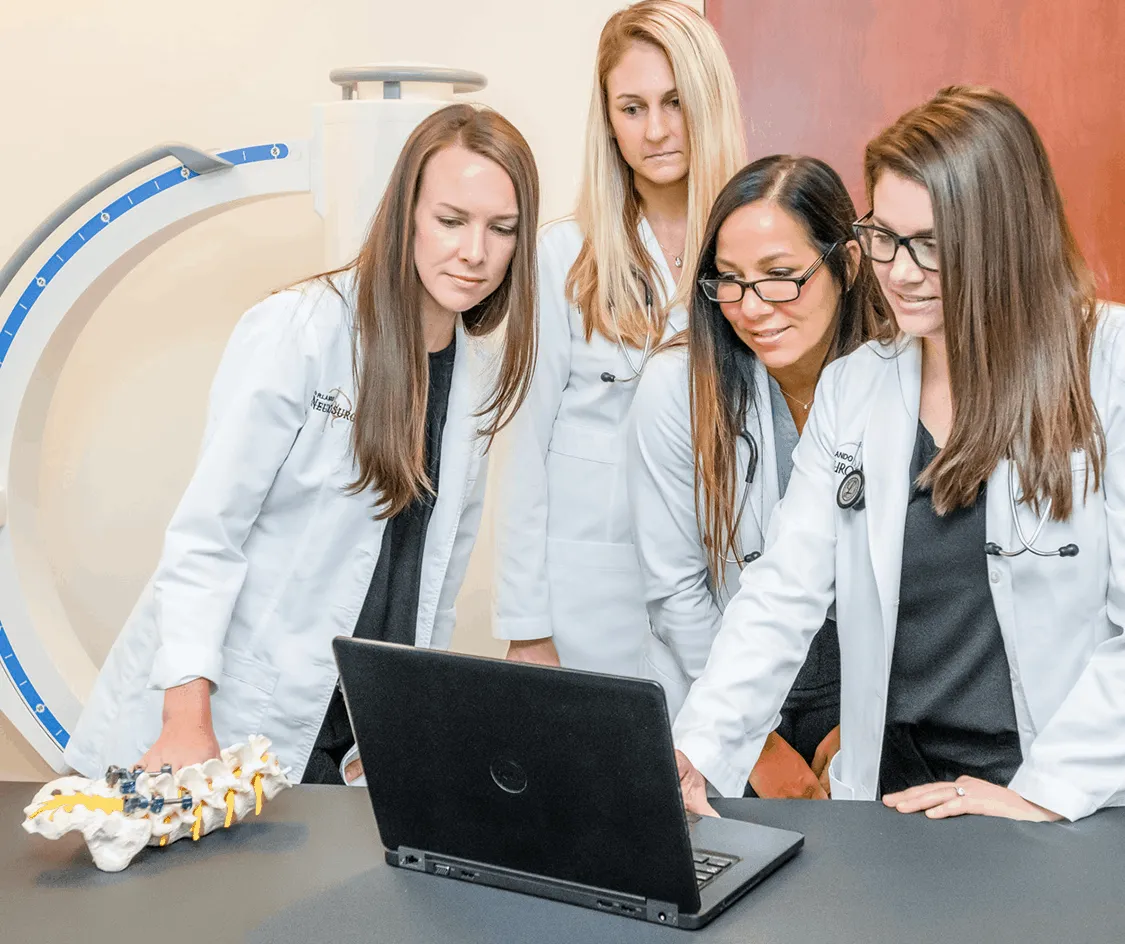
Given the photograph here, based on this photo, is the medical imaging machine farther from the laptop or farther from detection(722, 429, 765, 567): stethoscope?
the laptop

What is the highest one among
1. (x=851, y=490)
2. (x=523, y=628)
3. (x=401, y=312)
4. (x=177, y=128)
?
(x=177, y=128)

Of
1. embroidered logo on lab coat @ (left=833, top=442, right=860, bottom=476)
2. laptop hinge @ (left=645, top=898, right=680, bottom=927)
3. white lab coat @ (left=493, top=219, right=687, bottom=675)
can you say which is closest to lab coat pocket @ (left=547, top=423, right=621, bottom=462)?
white lab coat @ (left=493, top=219, right=687, bottom=675)

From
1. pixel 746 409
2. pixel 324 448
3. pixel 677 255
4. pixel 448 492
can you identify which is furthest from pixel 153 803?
pixel 677 255

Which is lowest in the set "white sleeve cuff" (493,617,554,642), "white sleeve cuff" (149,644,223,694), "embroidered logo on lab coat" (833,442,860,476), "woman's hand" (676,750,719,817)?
"white sleeve cuff" (493,617,554,642)

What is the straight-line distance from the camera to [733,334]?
1958 millimetres

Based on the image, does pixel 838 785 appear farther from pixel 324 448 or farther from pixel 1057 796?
pixel 324 448

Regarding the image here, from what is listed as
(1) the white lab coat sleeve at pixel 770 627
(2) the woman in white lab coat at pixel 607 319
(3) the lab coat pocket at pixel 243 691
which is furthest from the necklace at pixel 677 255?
(3) the lab coat pocket at pixel 243 691

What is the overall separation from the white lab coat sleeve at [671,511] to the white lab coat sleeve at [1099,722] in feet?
2.02

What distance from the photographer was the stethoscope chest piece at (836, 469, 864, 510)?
1610mm

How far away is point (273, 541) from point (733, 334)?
29.0 inches

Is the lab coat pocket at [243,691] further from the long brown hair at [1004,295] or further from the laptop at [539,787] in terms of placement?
the long brown hair at [1004,295]

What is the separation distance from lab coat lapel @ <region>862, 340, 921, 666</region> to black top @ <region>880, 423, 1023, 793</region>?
2cm

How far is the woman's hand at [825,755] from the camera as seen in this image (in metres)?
1.89

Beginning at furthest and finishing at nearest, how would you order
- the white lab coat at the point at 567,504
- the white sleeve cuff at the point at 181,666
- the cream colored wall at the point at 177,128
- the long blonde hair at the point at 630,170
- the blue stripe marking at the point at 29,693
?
the cream colored wall at the point at 177,128, the blue stripe marking at the point at 29,693, the white lab coat at the point at 567,504, the long blonde hair at the point at 630,170, the white sleeve cuff at the point at 181,666
